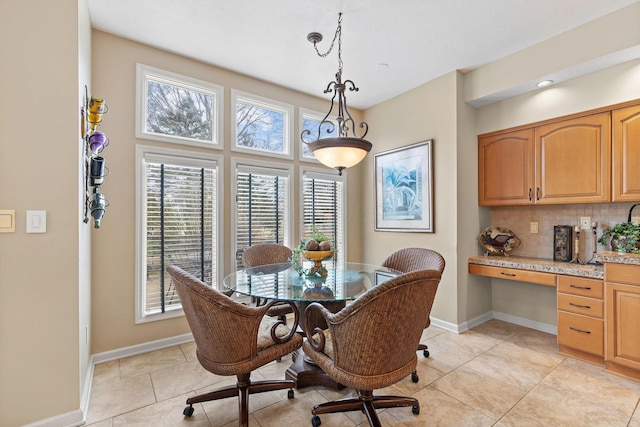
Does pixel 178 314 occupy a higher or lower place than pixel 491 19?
lower

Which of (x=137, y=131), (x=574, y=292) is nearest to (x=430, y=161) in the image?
(x=574, y=292)

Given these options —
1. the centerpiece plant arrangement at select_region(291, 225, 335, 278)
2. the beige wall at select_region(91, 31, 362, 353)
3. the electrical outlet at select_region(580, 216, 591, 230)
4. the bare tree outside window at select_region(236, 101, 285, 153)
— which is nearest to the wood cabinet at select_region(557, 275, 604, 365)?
the electrical outlet at select_region(580, 216, 591, 230)

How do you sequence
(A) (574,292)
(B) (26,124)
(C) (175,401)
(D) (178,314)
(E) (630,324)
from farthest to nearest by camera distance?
(D) (178,314) → (A) (574,292) → (E) (630,324) → (C) (175,401) → (B) (26,124)

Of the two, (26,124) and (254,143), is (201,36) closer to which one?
(254,143)

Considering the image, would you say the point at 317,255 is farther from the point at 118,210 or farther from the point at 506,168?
the point at 506,168

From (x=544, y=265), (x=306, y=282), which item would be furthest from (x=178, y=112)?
(x=544, y=265)

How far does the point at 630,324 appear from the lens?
2.31 meters

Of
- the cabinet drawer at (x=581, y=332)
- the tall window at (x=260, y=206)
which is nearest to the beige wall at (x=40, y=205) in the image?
the tall window at (x=260, y=206)

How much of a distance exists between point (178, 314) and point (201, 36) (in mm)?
2702

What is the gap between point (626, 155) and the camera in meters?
2.59

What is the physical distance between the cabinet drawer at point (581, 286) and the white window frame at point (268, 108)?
3159mm

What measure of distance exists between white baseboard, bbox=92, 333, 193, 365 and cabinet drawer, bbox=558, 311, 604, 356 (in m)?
3.63

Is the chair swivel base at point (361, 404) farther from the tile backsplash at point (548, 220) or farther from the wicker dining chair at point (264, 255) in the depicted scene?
the tile backsplash at point (548, 220)

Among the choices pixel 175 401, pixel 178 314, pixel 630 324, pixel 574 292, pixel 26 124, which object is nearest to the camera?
pixel 26 124
